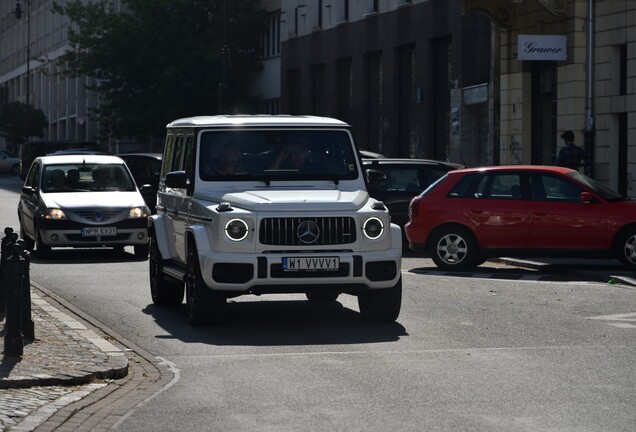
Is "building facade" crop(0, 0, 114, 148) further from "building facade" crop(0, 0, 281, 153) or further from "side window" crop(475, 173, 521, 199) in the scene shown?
"side window" crop(475, 173, 521, 199)

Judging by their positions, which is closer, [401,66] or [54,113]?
[401,66]

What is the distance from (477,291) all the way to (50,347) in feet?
23.9

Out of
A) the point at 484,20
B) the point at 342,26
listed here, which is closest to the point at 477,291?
the point at 484,20

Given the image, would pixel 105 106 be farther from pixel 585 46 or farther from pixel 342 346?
pixel 342 346

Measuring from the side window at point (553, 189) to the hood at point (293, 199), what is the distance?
6885 millimetres

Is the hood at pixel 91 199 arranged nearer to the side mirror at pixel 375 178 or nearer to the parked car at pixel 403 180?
the parked car at pixel 403 180

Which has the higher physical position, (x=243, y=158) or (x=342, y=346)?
(x=243, y=158)

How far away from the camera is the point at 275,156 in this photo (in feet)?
46.8

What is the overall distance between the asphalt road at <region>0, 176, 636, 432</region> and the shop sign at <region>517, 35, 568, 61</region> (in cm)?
1333

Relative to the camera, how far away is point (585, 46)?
3231 cm

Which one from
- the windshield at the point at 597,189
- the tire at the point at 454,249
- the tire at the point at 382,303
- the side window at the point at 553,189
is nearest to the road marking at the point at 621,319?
the tire at the point at 382,303

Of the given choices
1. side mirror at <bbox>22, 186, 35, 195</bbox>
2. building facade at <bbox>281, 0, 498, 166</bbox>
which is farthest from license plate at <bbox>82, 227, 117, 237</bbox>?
building facade at <bbox>281, 0, 498, 166</bbox>

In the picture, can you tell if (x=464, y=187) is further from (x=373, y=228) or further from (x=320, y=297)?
(x=373, y=228)

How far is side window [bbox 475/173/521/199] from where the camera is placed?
20516 mm
